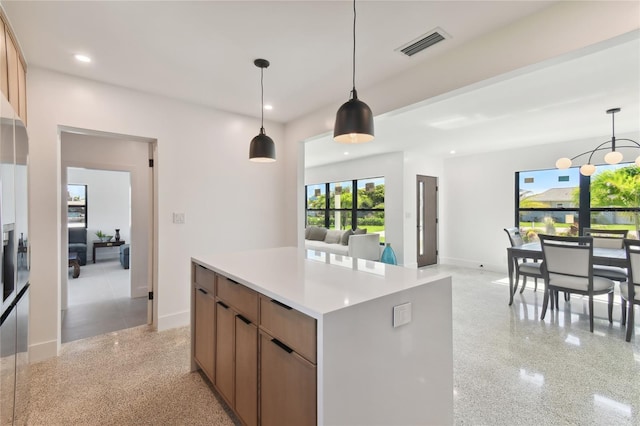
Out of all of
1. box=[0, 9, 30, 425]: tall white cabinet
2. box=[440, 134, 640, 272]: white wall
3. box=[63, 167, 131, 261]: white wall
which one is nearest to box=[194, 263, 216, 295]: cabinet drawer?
box=[0, 9, 30, 425]: tall white cabinet

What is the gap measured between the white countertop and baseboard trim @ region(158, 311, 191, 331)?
4.49 ft

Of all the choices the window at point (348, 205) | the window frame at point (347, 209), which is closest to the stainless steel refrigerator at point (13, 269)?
the window frame at point (347, 209)

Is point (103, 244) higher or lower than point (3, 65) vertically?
lower

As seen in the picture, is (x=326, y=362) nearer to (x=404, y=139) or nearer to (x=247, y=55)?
(x=247, y=55)

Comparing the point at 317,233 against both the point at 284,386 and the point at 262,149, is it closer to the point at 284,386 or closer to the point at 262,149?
the point at 262,149

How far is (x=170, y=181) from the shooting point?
3232 mm

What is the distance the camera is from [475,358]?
2.53m

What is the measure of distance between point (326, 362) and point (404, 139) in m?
4.66

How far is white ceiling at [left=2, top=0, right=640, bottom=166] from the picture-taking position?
1.86 meters

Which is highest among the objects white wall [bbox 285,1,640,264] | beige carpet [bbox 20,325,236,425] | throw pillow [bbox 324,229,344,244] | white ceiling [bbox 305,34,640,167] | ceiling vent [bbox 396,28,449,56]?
ceiling vent [bbox 396,28,449,56]

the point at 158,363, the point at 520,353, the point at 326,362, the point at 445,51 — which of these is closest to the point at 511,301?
the point at 520,353

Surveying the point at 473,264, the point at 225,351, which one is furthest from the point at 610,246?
the point at 225,351

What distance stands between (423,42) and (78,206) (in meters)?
8.24

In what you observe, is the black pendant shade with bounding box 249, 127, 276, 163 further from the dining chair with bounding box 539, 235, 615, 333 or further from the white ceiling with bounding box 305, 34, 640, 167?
the dining chair with bounding box 539, 235, 615, 333
